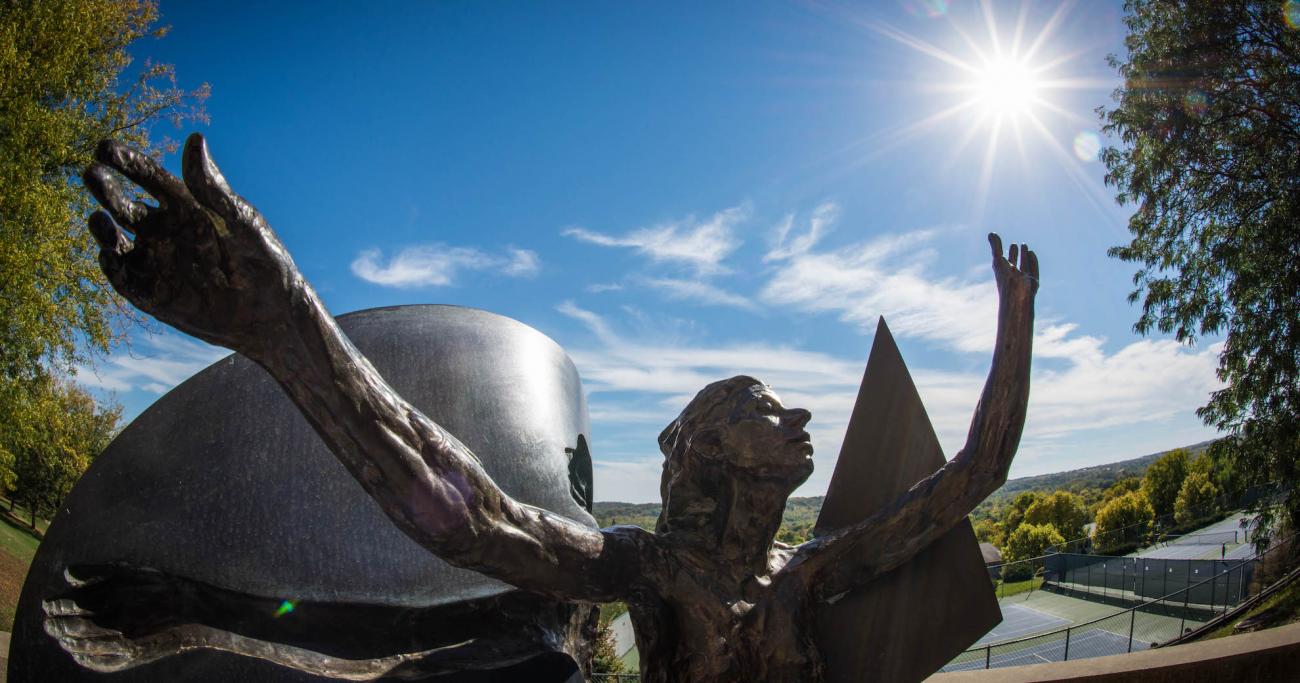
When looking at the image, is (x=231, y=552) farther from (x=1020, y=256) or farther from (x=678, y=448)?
(x=1020, y=256)

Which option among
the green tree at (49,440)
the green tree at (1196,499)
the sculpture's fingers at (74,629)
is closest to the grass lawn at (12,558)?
the green tree at (49,440)

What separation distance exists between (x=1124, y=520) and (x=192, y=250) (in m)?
47.2

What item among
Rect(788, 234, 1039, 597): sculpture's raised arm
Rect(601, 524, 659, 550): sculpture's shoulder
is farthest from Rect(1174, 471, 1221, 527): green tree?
Rect(601, 524, 659, 550): sculpture's shoulder

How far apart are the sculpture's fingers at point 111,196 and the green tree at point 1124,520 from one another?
40575 mm

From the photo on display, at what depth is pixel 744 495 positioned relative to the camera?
2.22m

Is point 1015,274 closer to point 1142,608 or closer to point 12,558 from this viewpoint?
point 1142,608

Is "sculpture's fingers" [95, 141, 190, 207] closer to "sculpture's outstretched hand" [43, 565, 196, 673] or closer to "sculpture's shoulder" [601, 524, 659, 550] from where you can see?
"sculpture's shoulder" [601, 524, 659, 550]

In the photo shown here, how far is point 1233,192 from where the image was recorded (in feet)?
41.8

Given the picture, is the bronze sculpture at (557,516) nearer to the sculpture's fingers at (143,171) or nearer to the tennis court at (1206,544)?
the sculpture's fingers at (143,171)

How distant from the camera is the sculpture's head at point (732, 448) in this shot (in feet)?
7.17

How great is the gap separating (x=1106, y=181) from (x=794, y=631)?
50.0 feet

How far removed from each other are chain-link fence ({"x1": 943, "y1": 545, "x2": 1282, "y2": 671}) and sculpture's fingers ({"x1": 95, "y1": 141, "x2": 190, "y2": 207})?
40.2ft

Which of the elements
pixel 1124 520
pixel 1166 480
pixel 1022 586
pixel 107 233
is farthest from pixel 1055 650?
pixel 1166 480

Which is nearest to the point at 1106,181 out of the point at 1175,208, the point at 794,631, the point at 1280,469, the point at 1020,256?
the point at 1175,208
